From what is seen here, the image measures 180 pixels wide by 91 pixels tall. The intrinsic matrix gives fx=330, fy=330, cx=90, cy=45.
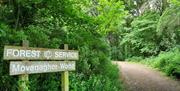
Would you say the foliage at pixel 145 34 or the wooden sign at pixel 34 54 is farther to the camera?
the foliage at pixel 145 34

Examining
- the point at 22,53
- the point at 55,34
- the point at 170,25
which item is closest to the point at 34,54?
the point at 22,53

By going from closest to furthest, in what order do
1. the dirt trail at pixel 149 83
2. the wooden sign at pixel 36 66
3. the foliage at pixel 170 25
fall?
the wooden sign at pixel 36 66 → the dirt trail at pixel 149 83 → the foliage at pixel 170 25

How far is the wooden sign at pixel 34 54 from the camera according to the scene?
5559 millimetres

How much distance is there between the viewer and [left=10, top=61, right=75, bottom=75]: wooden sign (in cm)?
568

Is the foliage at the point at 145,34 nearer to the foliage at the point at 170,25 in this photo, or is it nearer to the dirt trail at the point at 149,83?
the foliage at the point at 170,25

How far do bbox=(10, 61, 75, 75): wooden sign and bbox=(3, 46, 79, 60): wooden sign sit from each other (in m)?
0.09

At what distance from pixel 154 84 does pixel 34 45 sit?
8.56 meters

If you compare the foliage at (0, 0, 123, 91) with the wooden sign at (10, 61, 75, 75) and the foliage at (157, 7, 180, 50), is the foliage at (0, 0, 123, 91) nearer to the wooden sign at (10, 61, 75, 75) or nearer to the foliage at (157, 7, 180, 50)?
the wooden sign at (10, 61, 75, 75)

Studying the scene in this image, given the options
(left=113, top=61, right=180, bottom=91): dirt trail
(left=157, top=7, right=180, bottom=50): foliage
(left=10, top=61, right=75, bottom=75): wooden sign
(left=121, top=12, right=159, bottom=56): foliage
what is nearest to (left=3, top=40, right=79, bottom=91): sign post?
(left=10, top=61, right=75, bottom=75): wooden sign

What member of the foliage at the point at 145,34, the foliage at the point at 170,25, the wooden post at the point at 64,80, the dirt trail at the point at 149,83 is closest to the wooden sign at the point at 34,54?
the wooden post at the point at 64,80

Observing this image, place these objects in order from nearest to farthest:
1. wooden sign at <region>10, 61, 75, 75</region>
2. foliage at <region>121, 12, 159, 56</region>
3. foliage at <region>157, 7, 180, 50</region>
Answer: wooden sign at <region>10, 61, 75, 75</region> < foliage at <region>157, 7, 180, 50</region> < foliage at <region>121, 12, 159, 56</region>

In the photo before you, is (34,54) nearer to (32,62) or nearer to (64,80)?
(32,62)

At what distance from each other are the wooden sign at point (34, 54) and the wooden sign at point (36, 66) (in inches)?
3.4

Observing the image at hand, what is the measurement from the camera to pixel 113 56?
107 ft
